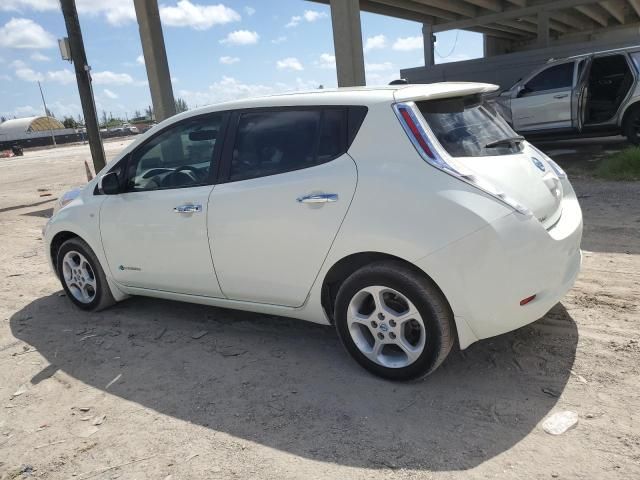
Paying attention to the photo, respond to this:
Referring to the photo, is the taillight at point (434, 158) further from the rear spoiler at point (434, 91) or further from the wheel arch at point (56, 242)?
the wheel arch at point (56, 242)

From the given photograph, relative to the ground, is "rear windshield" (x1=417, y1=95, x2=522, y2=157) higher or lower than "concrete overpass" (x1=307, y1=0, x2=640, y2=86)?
lower

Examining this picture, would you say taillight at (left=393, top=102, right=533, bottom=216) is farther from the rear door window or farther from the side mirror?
the side mirror

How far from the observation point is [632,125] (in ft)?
33.3

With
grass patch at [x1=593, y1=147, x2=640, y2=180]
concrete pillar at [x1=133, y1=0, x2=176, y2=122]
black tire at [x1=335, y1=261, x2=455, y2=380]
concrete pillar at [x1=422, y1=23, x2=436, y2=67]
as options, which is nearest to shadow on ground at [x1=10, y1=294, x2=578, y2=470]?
black tire at [x1=335, y1=261, x2=455, y2=380]

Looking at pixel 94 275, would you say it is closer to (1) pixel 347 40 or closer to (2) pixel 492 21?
(1) pixel 347 40

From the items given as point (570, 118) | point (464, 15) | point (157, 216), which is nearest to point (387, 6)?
point (464, 15)

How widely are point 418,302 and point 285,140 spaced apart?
1.37m

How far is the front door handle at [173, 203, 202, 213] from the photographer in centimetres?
384

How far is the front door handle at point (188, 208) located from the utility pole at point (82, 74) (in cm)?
774

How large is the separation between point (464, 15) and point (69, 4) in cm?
1996

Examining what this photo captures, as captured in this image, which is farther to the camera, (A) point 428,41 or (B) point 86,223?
(A) point 428,41

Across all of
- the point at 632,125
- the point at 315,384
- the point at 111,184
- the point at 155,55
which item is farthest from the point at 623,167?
the point at 155,55

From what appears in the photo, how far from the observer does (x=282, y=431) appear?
2.95m

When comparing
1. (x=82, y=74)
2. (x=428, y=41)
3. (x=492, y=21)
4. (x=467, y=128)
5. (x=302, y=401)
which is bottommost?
(x=302, y=401)
